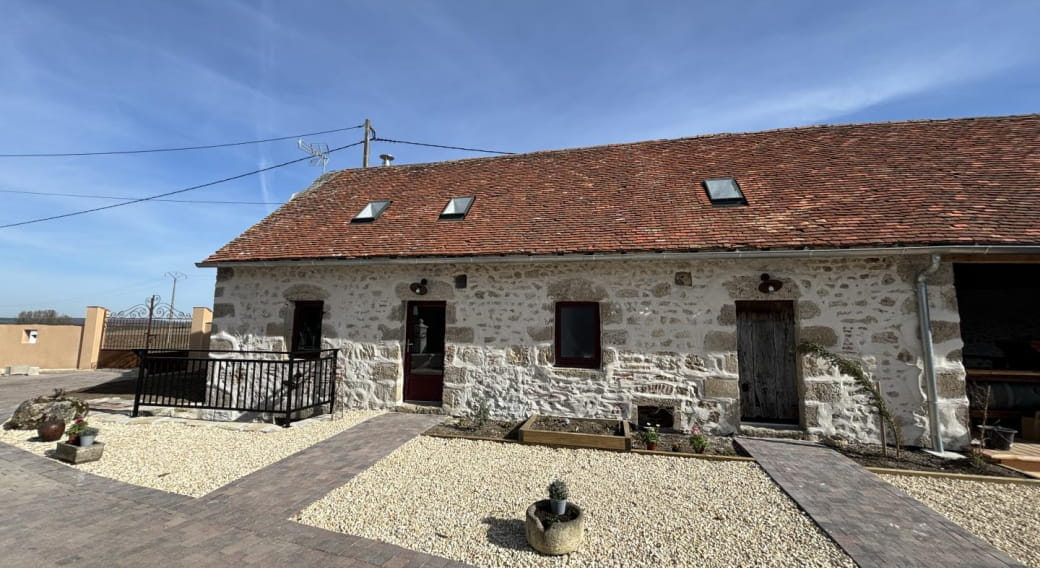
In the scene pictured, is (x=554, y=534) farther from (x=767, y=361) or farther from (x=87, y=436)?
(x=87, y=436)

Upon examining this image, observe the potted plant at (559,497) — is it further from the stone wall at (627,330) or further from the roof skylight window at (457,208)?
the roof skylight window at (457,208)

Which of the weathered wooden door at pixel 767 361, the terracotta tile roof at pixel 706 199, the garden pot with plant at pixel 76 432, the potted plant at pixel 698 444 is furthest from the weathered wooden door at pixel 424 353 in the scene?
the weathered wooden door at pixel 767 361

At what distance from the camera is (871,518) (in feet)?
12.1

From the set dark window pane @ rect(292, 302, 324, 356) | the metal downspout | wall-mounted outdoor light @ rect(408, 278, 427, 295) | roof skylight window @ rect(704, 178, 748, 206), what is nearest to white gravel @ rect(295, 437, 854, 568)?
the metal downspout

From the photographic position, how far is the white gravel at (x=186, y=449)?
4.55 metres

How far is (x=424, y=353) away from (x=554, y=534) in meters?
5.30

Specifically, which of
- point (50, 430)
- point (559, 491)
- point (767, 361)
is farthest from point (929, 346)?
point (50, 430)

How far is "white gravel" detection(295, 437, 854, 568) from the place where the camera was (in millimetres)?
3129

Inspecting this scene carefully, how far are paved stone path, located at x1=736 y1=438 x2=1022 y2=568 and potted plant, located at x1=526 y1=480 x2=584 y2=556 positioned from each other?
6.54 feet

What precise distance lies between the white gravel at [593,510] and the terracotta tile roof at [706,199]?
3.18 metres

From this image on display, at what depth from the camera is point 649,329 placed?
666 cm

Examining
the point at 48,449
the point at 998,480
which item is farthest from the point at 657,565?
the point at 48,449

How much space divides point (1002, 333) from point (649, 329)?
808cm

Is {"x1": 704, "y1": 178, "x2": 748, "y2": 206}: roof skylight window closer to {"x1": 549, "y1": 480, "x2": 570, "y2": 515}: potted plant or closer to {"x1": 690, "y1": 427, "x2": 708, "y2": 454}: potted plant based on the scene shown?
{"x1": 690, "y1": 427, "x2": 708, "y2": 454}: potted plant
